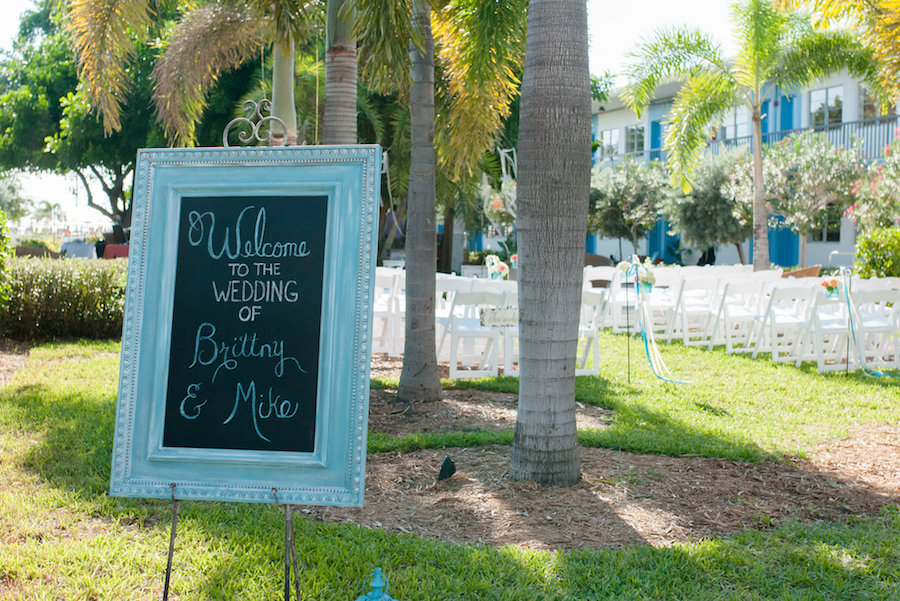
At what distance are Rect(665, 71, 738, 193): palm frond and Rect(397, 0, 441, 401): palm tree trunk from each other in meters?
11.4

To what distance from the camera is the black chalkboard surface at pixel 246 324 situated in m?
2.92

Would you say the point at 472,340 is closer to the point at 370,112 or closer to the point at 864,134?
the point at 370,112

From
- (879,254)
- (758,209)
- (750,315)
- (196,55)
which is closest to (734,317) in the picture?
(750,315)

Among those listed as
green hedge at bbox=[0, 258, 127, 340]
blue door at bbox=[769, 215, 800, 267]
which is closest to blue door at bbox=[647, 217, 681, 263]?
blue door at bbox=[769, 215, 800, 267]

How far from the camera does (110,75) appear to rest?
8070mm

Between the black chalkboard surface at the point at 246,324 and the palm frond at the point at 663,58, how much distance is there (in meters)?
14.7

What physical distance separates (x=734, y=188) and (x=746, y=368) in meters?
14.9

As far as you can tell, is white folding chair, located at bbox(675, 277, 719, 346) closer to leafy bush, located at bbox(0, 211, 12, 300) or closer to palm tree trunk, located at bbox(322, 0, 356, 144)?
palm tree trunk, located at bbox(322, 0, 356, 144)

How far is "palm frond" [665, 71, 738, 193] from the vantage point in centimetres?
1747

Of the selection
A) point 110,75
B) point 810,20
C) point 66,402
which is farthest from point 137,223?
point 810,20

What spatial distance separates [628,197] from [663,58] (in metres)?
12.3

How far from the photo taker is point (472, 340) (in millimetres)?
9203

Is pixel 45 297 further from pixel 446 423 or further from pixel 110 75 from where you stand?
pixel 446 423

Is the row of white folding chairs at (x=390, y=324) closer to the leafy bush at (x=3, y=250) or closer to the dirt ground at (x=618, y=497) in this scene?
the leafy bush at (x=3, y=250)
